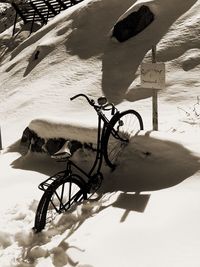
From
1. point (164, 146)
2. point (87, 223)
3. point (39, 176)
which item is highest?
point (164, 146)

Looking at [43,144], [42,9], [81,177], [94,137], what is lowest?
[43,144]

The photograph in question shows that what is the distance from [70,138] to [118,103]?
310cm

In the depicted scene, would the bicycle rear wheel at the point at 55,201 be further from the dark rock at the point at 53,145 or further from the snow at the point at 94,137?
the dark rock at the point at 53,145

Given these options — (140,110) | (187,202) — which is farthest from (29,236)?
(140,110)

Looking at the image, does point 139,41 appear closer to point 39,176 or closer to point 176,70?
point 176,70

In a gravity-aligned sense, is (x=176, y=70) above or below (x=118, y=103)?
above

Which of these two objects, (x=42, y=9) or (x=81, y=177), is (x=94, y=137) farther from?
(x=42, y=9)

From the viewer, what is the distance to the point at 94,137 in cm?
587

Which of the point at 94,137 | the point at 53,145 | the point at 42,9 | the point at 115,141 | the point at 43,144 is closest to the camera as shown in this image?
the point at 115,141

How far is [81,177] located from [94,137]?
3.05 ft

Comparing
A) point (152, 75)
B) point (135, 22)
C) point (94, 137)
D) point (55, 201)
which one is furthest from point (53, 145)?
point (135, 22)

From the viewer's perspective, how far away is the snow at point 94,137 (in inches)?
149

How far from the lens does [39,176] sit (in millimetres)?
6121

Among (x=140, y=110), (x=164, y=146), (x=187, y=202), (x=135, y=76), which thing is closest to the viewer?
(x=187, y=202)
